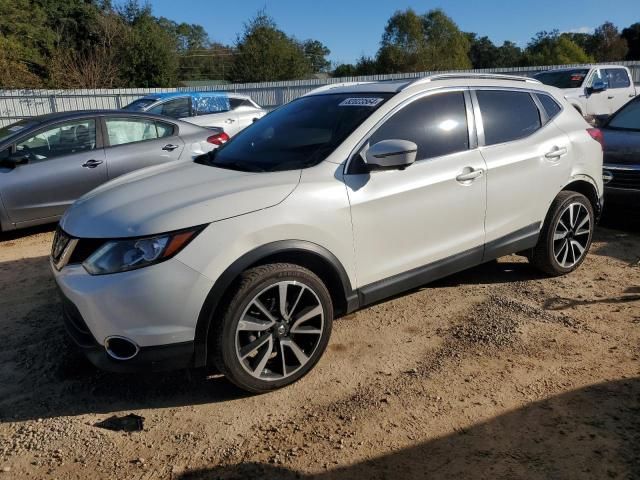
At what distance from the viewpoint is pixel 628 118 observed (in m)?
7.05

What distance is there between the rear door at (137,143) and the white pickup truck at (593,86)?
922 centimetres

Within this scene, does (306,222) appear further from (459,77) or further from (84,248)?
(459,77)

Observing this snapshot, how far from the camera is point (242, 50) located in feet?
129

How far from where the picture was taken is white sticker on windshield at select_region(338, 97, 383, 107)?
357 centimetres

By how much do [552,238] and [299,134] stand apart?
7.84 feet

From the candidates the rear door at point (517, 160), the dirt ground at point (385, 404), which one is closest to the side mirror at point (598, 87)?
the rear door at point (517, 160)

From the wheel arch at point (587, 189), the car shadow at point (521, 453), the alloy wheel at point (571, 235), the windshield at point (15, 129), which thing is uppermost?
the windshield at point (15, 129)

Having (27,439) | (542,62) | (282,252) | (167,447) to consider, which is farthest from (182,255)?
(542,62)

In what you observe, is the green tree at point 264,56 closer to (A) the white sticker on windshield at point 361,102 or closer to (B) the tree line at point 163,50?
(B) the tree line at point 163,50

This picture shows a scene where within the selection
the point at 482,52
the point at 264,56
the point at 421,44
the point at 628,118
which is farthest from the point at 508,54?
the point at 628,118

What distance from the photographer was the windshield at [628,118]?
271 inches

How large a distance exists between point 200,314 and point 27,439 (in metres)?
1.11

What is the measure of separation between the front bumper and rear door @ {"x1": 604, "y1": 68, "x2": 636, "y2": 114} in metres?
13.5

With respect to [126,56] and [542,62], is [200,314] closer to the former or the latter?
[126,56]
